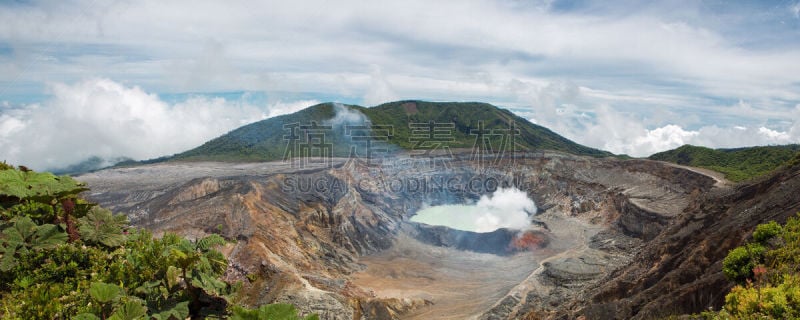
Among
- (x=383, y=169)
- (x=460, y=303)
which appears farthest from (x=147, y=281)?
(x=383, y=169)

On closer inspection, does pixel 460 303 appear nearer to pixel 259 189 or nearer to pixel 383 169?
pixel 259 189

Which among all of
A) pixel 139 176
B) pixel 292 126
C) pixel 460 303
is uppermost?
pixel 292 126

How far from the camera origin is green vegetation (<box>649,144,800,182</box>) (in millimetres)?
63281

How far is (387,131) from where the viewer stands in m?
132

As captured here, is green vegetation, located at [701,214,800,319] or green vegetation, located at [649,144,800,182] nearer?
green vegetation, located at [701,214,800,319]

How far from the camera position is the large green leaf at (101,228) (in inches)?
457

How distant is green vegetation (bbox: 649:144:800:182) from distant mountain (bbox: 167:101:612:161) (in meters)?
37.1

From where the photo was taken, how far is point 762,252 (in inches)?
637

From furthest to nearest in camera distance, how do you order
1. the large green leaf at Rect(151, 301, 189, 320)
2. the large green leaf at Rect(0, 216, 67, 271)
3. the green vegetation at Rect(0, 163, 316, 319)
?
the large green leaf at Rect(0, 216, 67, 271)
the green vegetation at Rect(0, 163, 316, 319)
the large green leaf at Rect(151, 301, 189, 320)

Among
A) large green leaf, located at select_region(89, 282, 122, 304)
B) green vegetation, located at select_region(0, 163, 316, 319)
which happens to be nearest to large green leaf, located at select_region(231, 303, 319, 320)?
green vegetation, located at select_region(0, 163, 316, 319)

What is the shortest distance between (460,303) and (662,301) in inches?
822

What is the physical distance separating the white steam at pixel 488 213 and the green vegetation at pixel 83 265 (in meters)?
57.4

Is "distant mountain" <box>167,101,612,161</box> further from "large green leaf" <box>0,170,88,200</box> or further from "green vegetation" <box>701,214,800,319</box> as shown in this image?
"green vegetation" <box>701,214,800,319</box>

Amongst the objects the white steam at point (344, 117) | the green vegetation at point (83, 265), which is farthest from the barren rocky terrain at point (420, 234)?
the white steam at point (344, 117)
